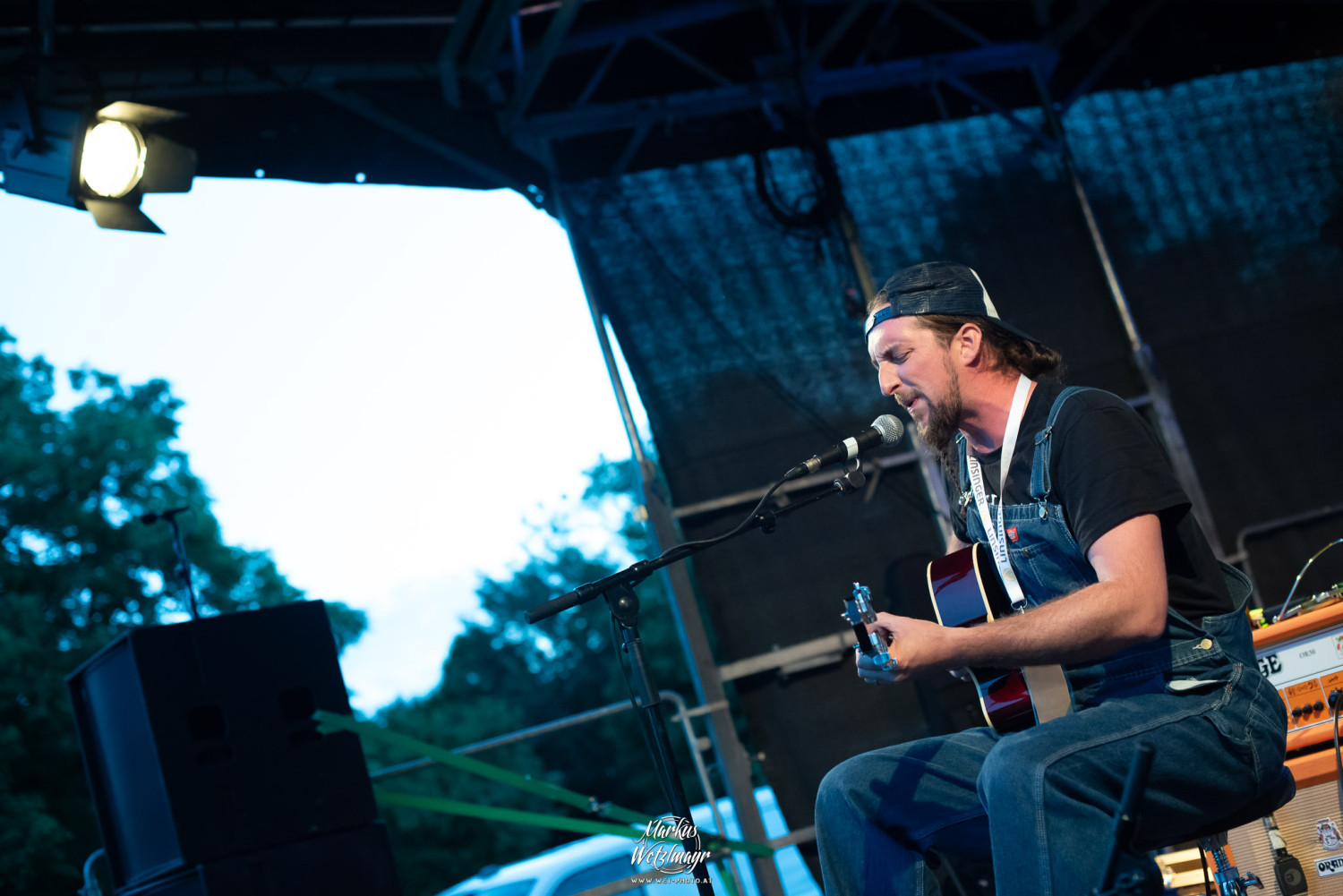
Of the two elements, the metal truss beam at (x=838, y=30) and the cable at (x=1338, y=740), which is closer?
the cable at (x=1338, y=740)

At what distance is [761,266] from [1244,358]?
265 cm

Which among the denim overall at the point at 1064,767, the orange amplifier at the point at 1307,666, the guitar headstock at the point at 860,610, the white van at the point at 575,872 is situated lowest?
the white van at the point at 575,872

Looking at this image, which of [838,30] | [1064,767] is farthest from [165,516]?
[838,30]

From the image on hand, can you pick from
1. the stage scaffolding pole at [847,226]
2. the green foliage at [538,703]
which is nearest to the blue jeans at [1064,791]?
the stage scaffolding pole at [847,226]

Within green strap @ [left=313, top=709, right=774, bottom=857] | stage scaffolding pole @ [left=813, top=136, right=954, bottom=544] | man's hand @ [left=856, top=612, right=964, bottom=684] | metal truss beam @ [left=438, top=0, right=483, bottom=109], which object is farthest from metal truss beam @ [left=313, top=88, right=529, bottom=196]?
man's hand @ [left=856, top=612, right=964, bottom=684]

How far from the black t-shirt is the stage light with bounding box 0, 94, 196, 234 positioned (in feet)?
12.2

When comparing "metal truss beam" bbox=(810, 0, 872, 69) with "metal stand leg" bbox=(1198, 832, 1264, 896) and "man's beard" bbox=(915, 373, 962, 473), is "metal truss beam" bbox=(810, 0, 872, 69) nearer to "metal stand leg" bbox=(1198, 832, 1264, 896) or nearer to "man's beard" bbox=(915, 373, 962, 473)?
"man's beard" bbox=(915, 373, 962, 473)

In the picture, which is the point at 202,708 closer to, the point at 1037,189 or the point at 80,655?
the point at 1037,189

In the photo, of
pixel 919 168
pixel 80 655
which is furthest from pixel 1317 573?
pixel 80 655

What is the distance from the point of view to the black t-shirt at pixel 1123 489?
1.97 m

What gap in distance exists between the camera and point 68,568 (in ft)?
49.6

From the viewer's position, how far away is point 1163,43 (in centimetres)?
626

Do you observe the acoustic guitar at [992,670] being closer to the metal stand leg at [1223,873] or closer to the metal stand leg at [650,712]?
the metal stand leg at [1223,873]

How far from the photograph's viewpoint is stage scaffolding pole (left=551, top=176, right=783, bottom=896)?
16.1 feet
